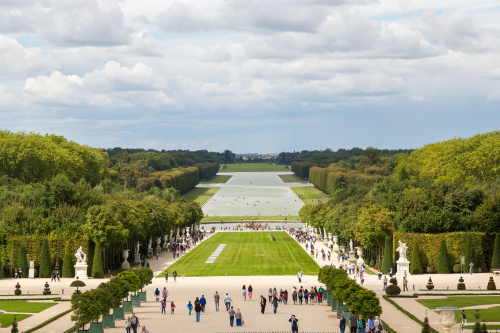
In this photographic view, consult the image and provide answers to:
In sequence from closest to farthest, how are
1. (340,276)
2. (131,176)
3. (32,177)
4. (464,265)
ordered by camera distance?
(340,276)
(464,265)
(32,177)
(131,176)

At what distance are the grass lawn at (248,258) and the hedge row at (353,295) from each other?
22.4m

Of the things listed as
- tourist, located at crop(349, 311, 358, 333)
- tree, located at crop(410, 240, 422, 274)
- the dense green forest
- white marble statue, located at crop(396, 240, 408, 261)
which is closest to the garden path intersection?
tree, located at crop(410, 240, 422, 274)

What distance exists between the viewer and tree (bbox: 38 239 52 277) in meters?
68.4

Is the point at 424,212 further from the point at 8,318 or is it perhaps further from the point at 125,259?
the point at 8,318

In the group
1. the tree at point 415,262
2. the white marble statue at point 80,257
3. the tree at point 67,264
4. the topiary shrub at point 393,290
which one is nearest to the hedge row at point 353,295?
the topiary shrub at point 393,290

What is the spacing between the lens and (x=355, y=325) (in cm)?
3875

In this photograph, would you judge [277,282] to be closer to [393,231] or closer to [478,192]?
[393,231]

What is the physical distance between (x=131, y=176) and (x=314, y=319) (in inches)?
5951

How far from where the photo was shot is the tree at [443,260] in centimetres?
6844

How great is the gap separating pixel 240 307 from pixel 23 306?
588 inches

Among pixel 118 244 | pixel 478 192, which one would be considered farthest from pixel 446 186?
pixel 118 244

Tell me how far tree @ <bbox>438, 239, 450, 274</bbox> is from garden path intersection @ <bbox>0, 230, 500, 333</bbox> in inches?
60.1

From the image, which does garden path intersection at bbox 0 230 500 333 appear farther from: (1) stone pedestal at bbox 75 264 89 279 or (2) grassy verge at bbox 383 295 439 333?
(1) stone pedestal at bbox 75 264 89 279

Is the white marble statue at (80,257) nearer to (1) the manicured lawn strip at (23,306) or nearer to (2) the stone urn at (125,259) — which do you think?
(2) the stone urn at (125,259)
